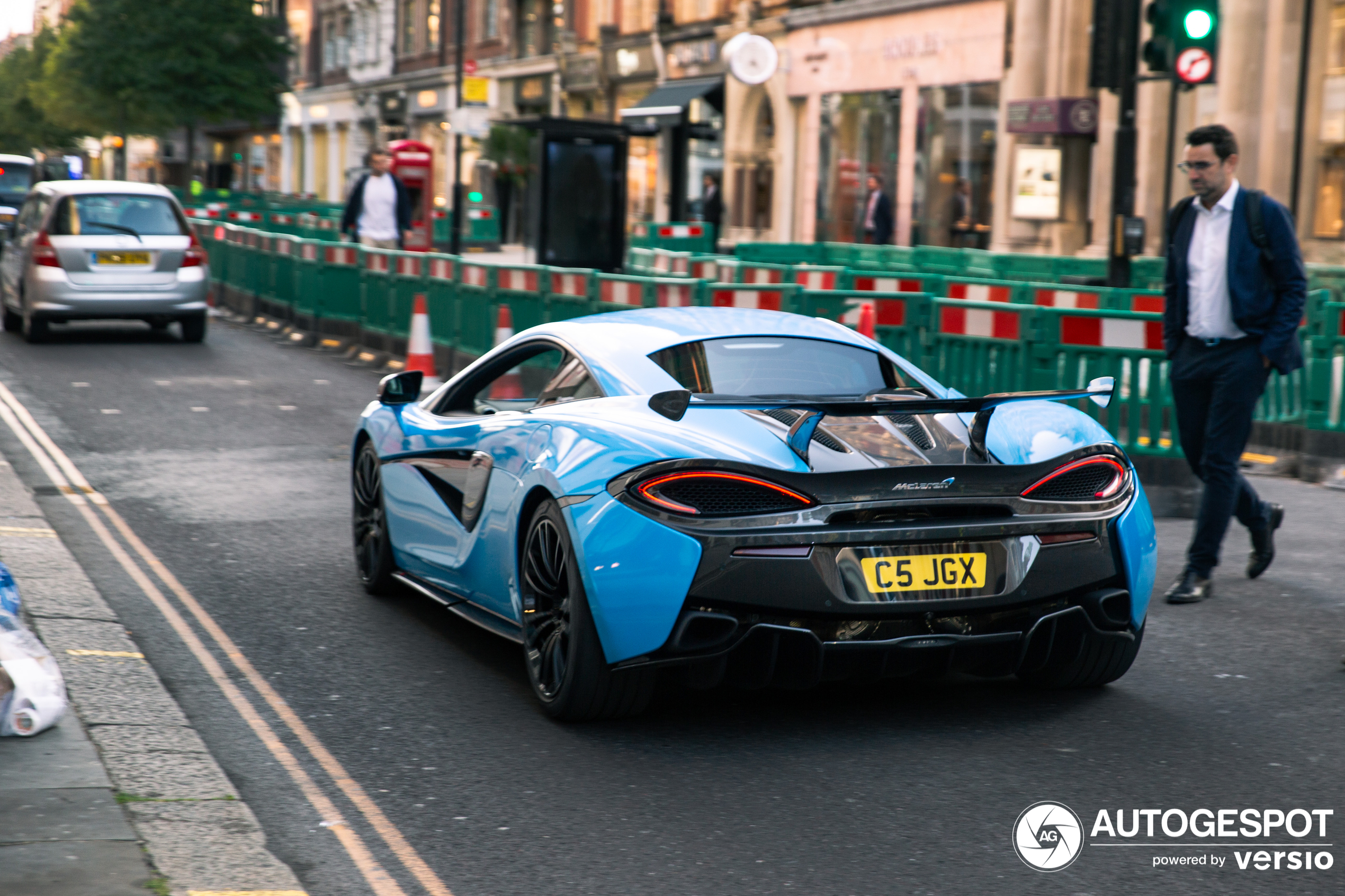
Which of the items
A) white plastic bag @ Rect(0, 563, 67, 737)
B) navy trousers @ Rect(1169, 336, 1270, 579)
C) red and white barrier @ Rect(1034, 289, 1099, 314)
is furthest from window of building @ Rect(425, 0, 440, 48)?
white plastic bag @ Rect(0, 563, 67, 737)

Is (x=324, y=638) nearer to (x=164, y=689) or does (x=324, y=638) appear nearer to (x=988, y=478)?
(x=164, y=689)

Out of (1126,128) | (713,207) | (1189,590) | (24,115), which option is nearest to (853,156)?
(713,207)

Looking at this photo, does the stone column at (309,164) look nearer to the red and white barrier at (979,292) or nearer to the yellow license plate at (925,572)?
the red and white barrier at (979,292)

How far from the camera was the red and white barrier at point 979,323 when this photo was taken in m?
10.3

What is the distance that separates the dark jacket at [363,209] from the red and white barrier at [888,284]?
17.5 ft

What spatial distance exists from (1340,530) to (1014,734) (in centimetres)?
439

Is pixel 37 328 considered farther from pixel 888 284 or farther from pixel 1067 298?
pixel 1067 298

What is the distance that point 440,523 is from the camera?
627cm

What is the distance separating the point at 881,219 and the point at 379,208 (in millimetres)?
12177

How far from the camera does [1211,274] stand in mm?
6977

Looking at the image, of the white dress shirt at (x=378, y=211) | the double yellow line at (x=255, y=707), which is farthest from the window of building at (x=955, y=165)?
the double yellow line at (x=255, y=707)

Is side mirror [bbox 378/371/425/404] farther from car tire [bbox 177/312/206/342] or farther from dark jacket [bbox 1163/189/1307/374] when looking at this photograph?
car tire [bbox 177/312/206/342]

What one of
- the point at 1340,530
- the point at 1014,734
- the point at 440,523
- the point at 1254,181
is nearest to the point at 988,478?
the point at 1014,734

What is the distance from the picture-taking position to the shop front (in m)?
30.4
